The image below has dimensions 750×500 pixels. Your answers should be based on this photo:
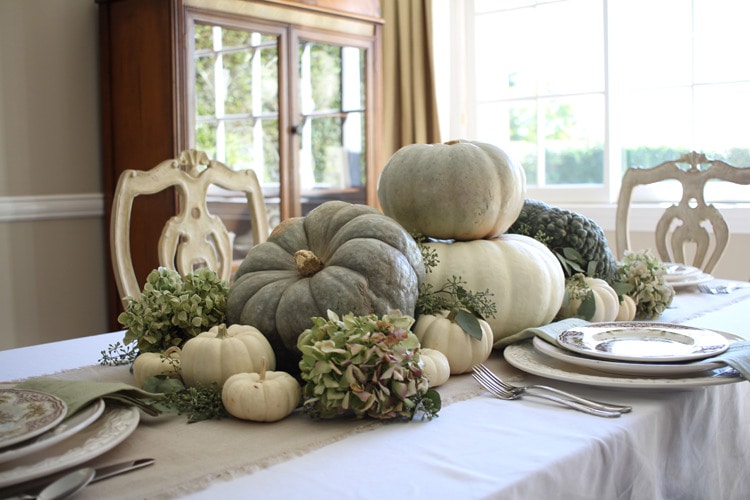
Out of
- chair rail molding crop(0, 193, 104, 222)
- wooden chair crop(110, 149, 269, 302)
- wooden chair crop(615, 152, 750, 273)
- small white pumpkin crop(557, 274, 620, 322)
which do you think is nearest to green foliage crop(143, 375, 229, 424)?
small white pumpkin crop(557, 274, 620, 322)

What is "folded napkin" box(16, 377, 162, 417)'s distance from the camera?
2.71 ft

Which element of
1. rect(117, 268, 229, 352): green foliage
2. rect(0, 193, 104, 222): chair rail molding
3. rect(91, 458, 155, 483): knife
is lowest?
rect(91, 458, 155, 483): knife

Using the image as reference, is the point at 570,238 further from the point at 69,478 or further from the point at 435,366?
the point at 69,478

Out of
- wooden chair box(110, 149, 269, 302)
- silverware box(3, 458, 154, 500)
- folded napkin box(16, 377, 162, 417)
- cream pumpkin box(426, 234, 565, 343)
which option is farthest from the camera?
wooden chair box(110, 149, 269, 302)

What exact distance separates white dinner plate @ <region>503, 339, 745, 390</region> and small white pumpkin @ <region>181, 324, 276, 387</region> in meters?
0.34

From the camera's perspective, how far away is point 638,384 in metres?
0.94

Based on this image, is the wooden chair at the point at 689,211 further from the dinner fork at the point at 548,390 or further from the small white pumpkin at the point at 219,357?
the small white pumpkin at the point at 219,357

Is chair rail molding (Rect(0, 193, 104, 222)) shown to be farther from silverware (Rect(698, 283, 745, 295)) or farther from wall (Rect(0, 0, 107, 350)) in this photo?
silverware (Rect(698, 283, 745, 295))

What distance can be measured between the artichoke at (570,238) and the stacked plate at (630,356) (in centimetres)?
21

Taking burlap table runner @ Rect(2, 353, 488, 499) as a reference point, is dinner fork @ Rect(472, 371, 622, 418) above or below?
above

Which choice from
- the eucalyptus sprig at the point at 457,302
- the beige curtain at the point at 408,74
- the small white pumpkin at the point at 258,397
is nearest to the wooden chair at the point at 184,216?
the eucalyptus sprig at the point at 457,302

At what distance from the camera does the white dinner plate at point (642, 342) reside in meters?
1.00

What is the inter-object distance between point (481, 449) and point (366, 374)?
14 centimetres

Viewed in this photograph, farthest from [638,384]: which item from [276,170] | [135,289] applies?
[276,170]
